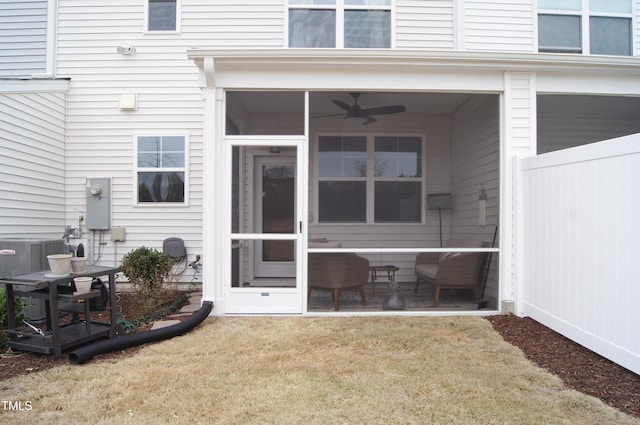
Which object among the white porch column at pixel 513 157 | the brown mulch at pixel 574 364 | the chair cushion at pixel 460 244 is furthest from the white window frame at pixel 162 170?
the brown mulch at pixel 574 364

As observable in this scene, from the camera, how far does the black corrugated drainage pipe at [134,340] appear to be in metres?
3.32

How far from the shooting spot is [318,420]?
8.07 feet

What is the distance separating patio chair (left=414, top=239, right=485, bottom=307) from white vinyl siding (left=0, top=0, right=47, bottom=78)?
6.39m

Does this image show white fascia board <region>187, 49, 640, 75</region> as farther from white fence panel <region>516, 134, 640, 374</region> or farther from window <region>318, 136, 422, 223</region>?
window <region>318, 136, 422, 223</region>

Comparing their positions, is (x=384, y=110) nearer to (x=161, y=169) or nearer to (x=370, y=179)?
(x=370, y=179)

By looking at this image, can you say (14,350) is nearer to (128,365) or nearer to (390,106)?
(128,365)

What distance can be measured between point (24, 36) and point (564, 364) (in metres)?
8.27

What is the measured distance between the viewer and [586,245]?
3586 millimetres

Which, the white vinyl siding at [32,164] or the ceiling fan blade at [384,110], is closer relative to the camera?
the white vinyl siding at [32,164]

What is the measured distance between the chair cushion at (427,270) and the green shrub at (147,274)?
10.4 ft

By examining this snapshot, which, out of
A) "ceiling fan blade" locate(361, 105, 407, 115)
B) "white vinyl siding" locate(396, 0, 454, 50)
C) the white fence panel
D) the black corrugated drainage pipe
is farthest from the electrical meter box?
the white fence panel

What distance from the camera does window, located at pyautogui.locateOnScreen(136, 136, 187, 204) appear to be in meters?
6.25

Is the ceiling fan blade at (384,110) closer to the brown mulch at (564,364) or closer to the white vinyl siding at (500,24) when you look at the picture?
the white vinyl siding at (500,24)

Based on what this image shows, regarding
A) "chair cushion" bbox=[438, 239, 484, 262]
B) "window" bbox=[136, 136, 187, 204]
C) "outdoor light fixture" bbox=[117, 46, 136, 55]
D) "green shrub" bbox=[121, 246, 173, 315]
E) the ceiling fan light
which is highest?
"outdoor light fixture" bbox=[117, 46, 136, 55]
